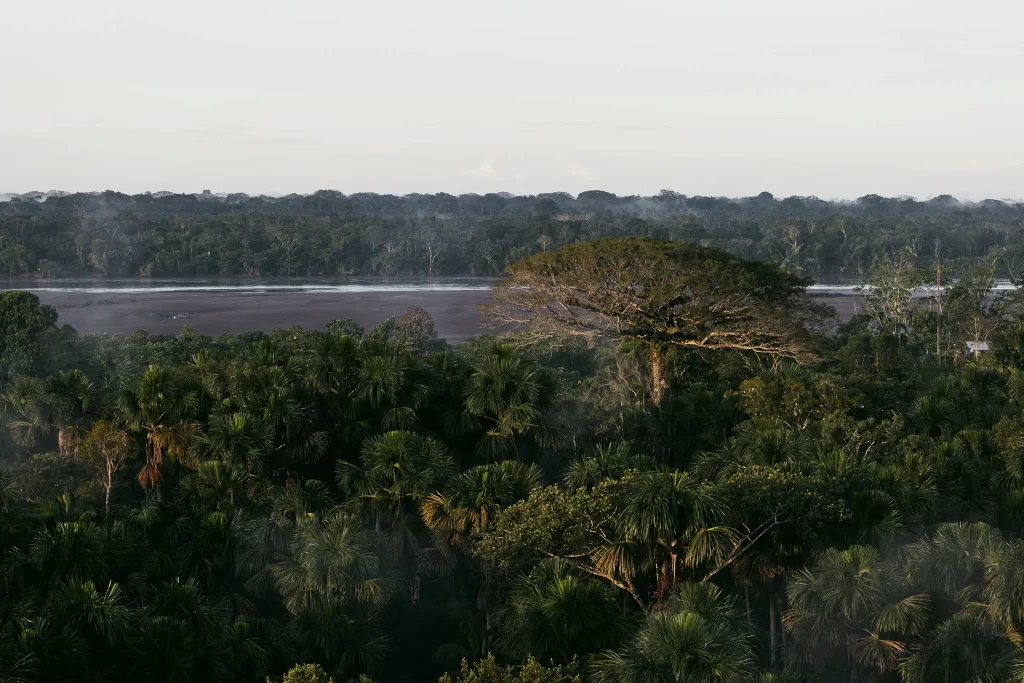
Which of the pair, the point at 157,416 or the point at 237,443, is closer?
the point at 237,443

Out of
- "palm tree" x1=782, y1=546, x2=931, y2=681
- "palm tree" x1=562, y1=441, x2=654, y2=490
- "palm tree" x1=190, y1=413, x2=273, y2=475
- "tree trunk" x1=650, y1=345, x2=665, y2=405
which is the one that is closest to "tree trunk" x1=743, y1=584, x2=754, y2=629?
"palm tree" x1=782, y1=546, x2=931, y2=681

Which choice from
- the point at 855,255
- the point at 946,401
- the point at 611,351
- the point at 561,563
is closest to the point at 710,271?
the point at 946,401

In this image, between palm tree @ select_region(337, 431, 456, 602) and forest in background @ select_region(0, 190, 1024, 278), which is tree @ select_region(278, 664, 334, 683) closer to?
palm tree @ select_region(337, 431, 456, 602)

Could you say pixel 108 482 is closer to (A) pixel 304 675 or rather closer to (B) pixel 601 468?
(B) pixel 601 468

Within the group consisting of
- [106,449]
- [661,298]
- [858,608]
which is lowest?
[858,608]

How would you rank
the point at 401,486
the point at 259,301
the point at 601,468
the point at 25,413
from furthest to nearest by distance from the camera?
the point at 259,301
the point at 25,413
the point at 401,486
the point at 601,468

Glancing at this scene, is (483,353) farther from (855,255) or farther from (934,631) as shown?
(855,255)

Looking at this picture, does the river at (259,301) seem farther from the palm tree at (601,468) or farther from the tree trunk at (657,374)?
the palm tree at (601,468)

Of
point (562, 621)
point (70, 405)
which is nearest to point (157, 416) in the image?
point (70, 405)
